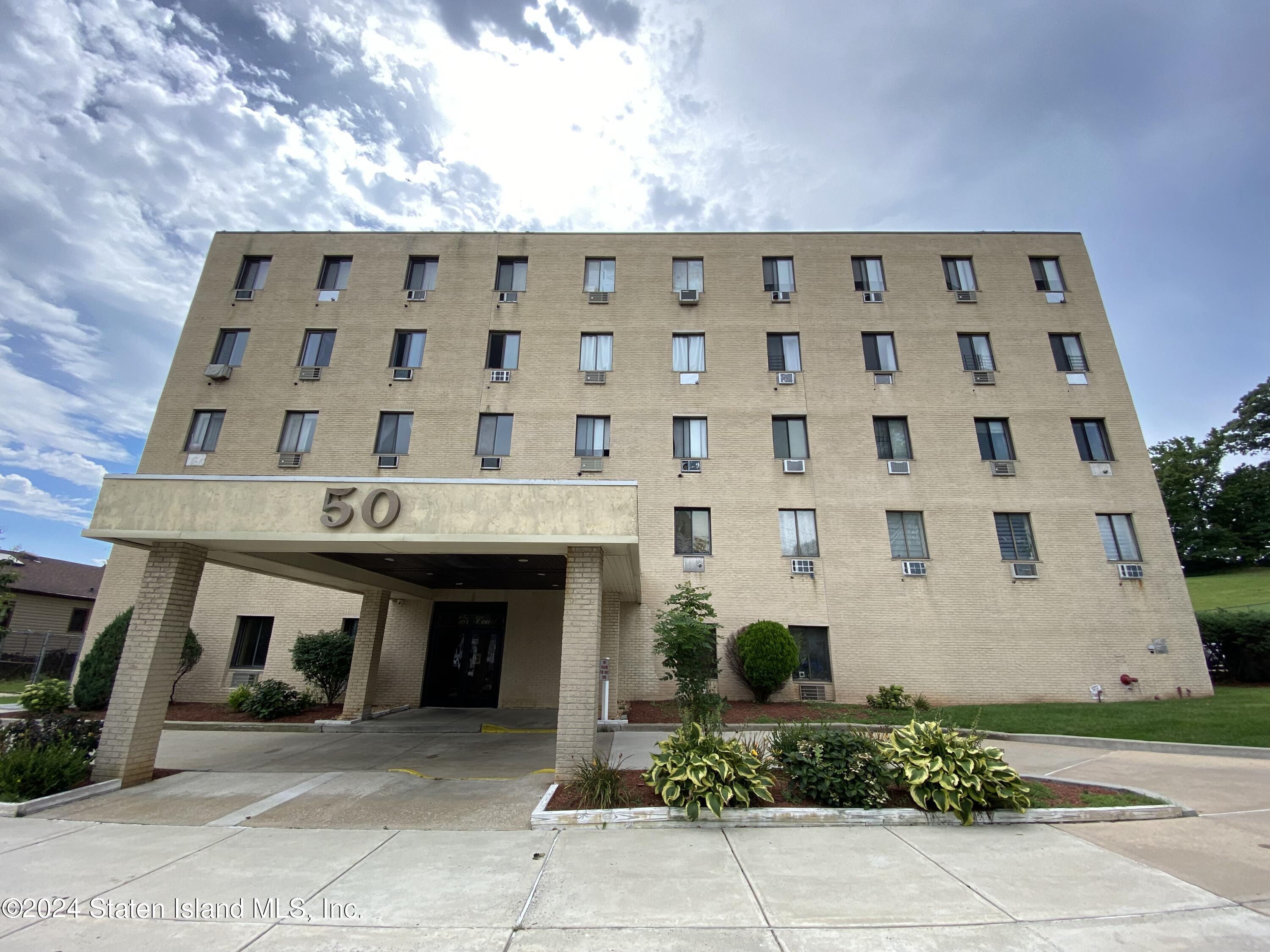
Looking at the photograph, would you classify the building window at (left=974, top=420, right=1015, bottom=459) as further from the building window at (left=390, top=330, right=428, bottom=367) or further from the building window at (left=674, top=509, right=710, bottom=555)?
the building window at (left=390, top=330, right=428, bottom=367)

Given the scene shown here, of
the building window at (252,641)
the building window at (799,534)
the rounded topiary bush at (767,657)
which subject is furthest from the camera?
the building window at (799,534)

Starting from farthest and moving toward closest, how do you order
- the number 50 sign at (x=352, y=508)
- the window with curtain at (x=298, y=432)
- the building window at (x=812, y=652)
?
1. the window with curtain at (x=298, y=432)
2. the building window at (x=812, y=652)
3. the number 50 sign at (x=352, y=508)

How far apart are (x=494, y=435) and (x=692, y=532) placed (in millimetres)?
7237

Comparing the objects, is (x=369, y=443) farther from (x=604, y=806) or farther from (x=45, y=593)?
(x=45, y=593)

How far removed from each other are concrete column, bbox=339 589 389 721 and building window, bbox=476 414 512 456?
5.47 m

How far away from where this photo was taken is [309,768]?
914cm

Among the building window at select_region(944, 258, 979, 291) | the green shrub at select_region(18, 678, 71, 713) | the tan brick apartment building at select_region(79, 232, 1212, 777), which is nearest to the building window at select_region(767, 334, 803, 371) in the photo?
the tan brick apartment building at select_region(79, 232, 1212, 777)

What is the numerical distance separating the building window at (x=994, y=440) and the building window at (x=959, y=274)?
5267 millimetres

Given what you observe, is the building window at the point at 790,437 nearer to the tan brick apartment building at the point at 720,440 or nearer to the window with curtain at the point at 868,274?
the tan brick apartment building at the point at 720,440

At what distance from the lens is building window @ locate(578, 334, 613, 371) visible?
60.8 feet

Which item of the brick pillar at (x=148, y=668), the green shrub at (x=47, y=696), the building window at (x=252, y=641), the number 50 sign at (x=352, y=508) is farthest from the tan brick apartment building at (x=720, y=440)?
the number 50 sign at (x=352, y=508)

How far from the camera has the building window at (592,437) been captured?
17484mm

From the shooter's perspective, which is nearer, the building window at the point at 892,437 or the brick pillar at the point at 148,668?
the brick pillar at the point at 148,668

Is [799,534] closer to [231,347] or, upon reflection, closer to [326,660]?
[326,660]
